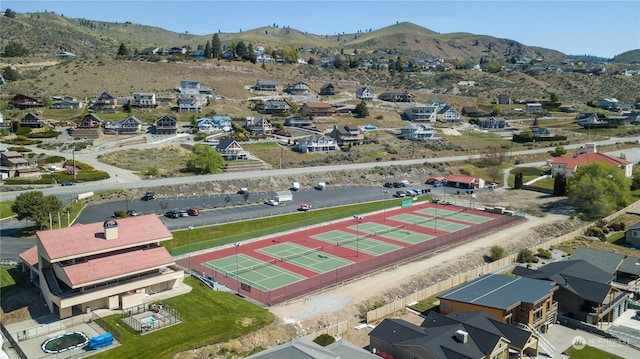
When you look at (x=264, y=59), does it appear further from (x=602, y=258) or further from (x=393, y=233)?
(x=602, y=258)

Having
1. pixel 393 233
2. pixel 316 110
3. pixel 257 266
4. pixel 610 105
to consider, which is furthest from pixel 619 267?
pixel 610 105

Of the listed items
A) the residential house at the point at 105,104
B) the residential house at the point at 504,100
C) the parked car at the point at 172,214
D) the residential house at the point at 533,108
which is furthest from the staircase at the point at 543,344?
the residential house at the point at 504,100

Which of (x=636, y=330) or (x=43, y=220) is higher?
(x=43, y=220)

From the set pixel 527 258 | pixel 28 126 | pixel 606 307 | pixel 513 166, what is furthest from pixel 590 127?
pixel 28 126

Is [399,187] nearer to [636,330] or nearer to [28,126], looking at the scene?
[636,330]

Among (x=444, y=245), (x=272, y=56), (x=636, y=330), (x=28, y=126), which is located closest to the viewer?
(x=636, y=330)
